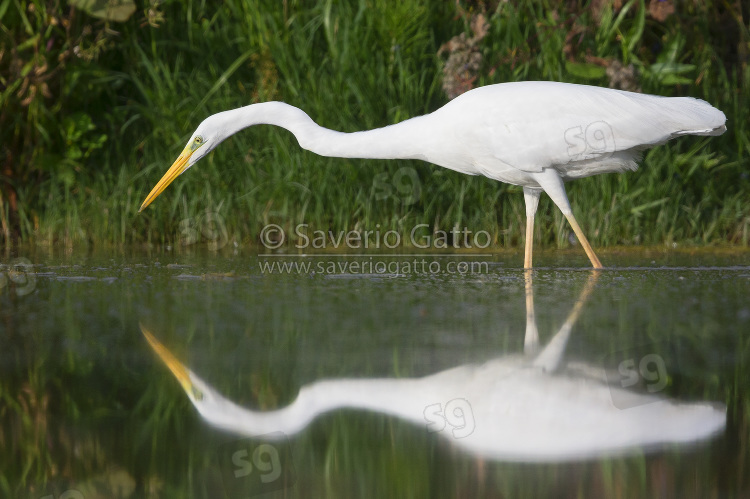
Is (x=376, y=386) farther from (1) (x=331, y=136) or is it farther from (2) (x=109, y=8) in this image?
(2) (x=109, y=8)

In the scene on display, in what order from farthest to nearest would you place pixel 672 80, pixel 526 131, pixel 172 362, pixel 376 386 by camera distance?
1. pixel 672 80
2. pixel 526 131
3. pixel 172 362
4. pixel 376 386

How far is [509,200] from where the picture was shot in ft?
22.6

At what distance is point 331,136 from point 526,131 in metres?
1.00

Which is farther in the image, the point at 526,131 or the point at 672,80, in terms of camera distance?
the point at 672,80

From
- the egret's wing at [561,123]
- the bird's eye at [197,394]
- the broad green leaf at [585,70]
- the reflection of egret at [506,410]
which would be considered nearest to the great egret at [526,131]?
the egret's wing at [561,123]

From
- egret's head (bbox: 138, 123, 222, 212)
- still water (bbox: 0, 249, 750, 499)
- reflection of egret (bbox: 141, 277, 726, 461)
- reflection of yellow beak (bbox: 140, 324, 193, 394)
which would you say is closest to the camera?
still water (bbox: 0, 249, 750, 499)

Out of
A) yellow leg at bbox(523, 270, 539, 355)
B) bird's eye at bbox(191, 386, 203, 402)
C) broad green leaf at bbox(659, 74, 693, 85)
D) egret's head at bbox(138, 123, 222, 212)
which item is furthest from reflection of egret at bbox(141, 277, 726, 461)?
broad green leaf at bbox(659, 74, 693, 85)

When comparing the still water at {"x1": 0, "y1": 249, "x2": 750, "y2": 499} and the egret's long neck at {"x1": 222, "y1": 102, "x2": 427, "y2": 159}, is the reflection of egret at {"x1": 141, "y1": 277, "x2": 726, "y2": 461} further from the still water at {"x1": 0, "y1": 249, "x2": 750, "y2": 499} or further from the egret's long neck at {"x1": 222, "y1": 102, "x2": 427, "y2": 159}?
the egret's long neck at {"x1": 222, "y1": 102, "x2": 427, "y2": 159}

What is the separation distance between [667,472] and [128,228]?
538 centimetres

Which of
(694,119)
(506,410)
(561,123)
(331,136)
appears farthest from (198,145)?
(506,410)

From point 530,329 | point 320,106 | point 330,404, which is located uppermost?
point 320,106

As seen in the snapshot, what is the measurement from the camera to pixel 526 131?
5180 millimetres

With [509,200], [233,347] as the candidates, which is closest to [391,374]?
[233,347]

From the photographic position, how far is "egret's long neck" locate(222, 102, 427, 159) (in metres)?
5.34
